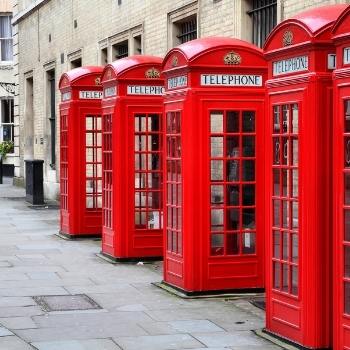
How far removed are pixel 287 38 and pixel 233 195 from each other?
8.71 feet

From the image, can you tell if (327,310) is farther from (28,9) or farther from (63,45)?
(28,9)

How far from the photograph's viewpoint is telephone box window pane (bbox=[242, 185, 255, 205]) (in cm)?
952

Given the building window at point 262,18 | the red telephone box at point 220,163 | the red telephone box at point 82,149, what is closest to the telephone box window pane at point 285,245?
the red telephone box at point 220,163

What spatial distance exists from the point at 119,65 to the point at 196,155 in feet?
10.6

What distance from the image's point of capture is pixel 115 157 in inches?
475

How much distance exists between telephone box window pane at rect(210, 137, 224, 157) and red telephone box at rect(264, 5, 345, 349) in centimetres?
188

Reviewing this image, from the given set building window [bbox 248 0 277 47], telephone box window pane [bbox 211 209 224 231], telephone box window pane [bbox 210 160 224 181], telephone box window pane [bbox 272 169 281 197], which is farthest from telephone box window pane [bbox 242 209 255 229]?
building window [bbox 248 0 277 47]

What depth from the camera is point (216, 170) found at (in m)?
9.40

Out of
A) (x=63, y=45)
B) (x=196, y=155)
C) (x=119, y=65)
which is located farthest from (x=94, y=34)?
(x=196, y=155)

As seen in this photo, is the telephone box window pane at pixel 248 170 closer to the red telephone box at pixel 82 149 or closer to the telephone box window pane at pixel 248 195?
the telephone box window pane at pixel 248 195

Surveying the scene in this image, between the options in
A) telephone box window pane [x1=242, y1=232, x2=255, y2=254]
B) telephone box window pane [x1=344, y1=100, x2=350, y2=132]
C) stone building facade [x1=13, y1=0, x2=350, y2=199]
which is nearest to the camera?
telephone box window pane [x1=344, y1=100, x2=350, y2=132]

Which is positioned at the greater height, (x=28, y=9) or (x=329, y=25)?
(x=28, y=9)

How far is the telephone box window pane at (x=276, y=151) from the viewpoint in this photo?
24.4ft

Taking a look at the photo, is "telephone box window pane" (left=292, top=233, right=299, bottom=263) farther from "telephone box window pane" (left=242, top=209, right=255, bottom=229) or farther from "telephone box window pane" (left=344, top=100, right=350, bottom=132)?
"telephone box window pane" (left=242, top=209, right=255, bottom=229)
